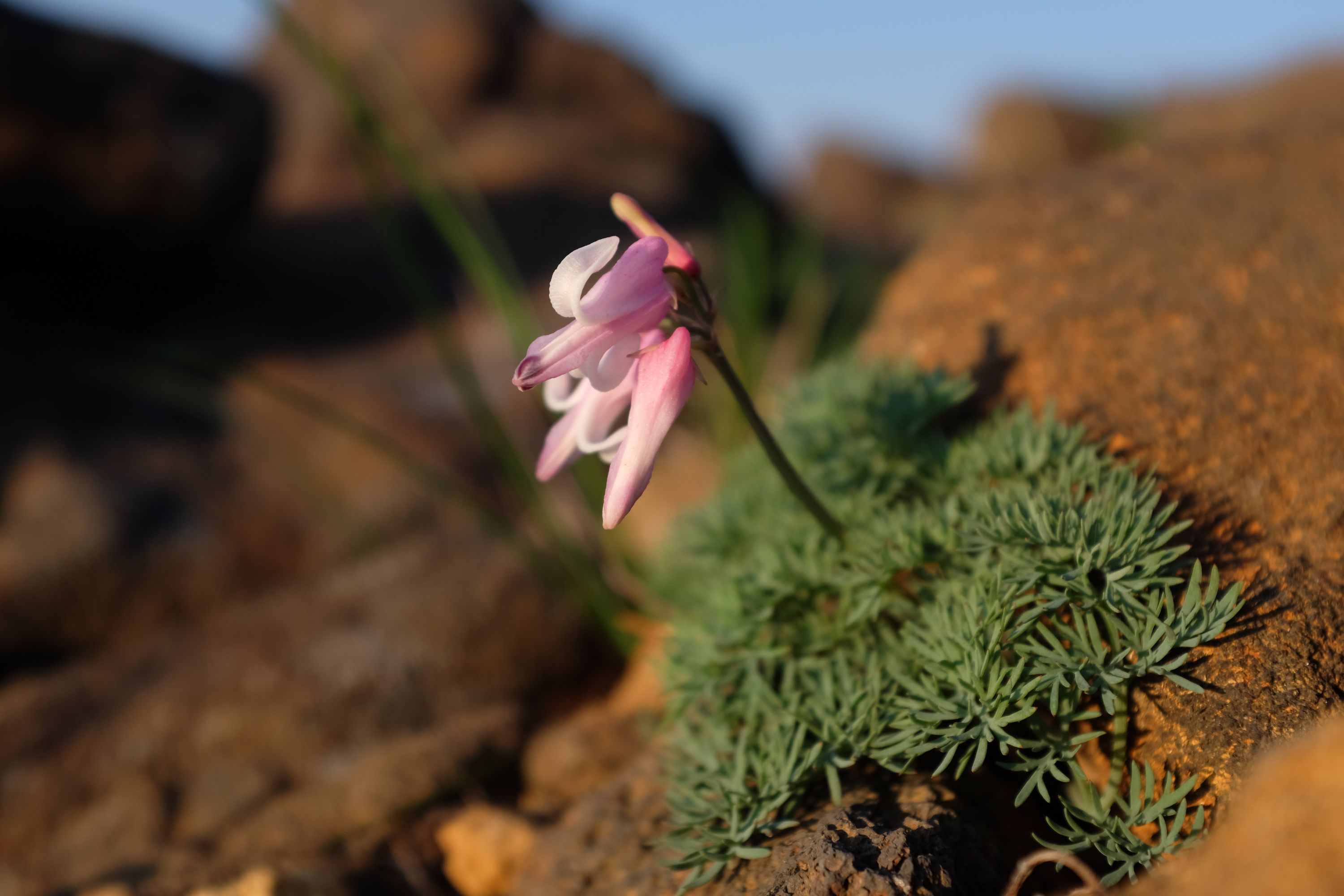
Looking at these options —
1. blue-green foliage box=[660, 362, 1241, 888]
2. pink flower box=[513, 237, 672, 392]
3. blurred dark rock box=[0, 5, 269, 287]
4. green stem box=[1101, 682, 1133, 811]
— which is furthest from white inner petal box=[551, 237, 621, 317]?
blurred dark rock box=[0, 5, 269, 287]

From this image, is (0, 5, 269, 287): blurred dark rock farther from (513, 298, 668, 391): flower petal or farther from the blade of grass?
(513, 298, 668, 391): flower petal

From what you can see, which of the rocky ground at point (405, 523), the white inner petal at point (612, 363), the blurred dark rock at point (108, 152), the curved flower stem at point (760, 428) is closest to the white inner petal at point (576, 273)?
the white inner petal at point (612, 363)

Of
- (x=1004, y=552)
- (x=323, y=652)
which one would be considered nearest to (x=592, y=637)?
(x=323, y=652)

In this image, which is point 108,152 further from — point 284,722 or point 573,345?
point 573,345

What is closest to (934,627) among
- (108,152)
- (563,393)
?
(563,393)

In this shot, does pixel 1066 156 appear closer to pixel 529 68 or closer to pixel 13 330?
pixel 529 68
